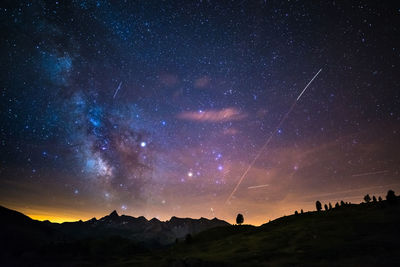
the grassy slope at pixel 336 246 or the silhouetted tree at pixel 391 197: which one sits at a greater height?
the silhouetted tree at pixel 391 197

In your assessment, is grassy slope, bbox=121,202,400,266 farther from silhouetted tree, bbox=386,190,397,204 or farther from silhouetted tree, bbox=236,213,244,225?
silhouetted tree, bbox=236,213,244,225

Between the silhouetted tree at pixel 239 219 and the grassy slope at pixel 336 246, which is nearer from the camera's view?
the grassy slope at pixel 336 246

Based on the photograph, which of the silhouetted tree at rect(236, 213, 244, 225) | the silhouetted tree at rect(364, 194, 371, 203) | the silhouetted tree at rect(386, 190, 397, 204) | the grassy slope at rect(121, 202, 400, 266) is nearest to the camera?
the grassy slope at rect(121, 202, 400, 266)

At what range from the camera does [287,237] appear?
50.2 metres

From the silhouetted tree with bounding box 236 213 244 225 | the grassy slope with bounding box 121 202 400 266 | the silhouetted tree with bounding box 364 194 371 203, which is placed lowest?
the grassy slope with bounding box 121 202 400 266

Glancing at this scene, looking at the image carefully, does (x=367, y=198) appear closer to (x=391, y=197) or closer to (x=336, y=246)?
(x=391, y=197)

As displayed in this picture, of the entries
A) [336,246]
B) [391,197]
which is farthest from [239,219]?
[336,246]

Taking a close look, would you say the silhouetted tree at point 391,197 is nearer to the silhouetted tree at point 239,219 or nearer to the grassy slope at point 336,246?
the grassy slope at point 336,246

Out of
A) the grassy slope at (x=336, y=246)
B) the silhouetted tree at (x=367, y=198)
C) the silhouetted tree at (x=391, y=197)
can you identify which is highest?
the silhouetted tree at (x=367, y=198)

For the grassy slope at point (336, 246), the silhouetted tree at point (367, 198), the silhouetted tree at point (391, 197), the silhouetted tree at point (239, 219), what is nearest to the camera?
the grassy slope at point (336, 246)

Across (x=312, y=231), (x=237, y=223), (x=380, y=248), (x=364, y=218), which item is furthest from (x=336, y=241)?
(x=237, y=223)

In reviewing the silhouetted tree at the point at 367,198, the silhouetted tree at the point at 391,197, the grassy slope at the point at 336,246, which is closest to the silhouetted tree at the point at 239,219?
the silhouetted tree at the point at 367,198

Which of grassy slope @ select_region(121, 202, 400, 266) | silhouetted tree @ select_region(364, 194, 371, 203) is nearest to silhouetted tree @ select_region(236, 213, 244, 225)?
silhouetted tree @ select_region(364, 194, 371, 203)

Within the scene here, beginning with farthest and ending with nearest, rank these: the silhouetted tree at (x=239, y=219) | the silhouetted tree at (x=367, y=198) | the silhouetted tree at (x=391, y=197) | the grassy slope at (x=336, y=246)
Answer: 1. the silhouetted tree at (x=239, y=219)
2. the silhouetted tree at (x=367, y=198)
3. the silhouetted tree at (x=391, y=197)
4. the grassy slope at (x=336, y=246)
